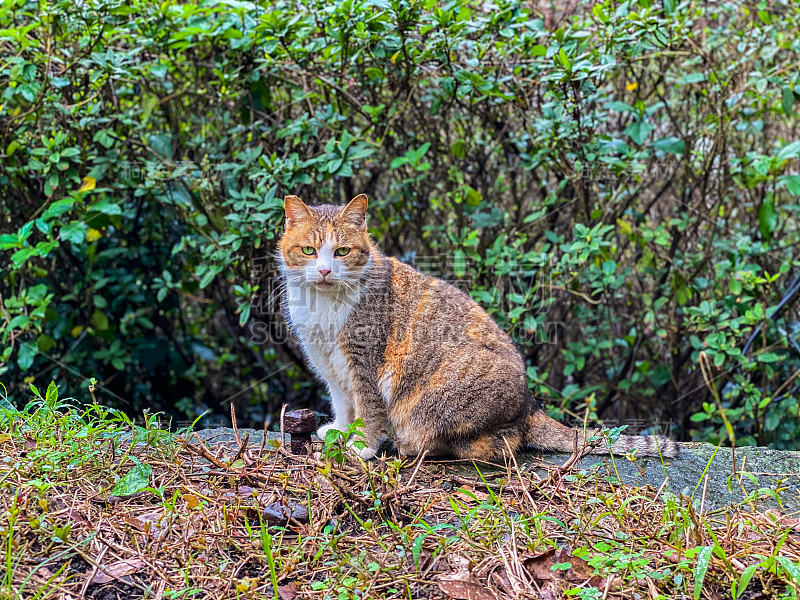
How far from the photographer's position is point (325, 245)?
3604 mm

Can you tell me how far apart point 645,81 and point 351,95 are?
257 centimetres

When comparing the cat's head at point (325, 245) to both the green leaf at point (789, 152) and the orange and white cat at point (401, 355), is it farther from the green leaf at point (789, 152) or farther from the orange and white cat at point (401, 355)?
the green leaf at point (789, 152)

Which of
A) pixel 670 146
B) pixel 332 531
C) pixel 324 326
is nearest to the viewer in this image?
pixel 332 531

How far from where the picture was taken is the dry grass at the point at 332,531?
229cm

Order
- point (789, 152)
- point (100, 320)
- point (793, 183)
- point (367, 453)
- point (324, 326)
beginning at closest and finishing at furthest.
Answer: point (367, 453)
point (324, 326)
point (789, 152)
point (793, 183)
point (100, 320)

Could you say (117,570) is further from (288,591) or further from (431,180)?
(431,180)

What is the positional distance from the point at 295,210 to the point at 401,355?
1.01 m

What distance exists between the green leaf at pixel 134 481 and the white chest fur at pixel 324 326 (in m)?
1.10

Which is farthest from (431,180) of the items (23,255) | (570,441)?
(23,255)

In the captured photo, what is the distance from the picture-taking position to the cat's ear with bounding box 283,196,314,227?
3.64 metres

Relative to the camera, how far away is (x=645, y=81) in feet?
18.4

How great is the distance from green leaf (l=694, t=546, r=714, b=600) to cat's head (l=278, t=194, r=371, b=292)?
214 centimetres

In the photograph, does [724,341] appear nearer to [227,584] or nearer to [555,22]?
[555,22]

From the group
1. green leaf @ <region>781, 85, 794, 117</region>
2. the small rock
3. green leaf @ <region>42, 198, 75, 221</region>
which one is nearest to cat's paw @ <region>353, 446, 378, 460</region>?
the small rock
